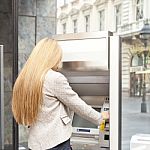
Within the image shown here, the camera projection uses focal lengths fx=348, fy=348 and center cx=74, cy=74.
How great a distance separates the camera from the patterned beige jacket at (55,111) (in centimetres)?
196

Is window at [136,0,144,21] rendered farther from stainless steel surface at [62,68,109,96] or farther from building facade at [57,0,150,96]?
stainless steel surface at [62,68,109,96]

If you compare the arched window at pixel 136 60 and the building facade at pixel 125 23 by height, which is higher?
the building facade at pixel 125 23

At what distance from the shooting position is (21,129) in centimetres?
373

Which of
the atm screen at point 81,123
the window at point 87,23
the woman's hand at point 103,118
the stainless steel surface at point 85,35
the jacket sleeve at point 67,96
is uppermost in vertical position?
the window at point 87,23

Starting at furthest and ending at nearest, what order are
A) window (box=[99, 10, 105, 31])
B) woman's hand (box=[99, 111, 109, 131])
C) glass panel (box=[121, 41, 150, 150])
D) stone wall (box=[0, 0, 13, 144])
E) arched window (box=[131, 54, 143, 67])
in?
1. stone wall (box=[0, 0, 13, 144])
2. window (box=[99, 10, 105, 31])
3. arched window (box=[131, 54, 143, 67])
4. glass panel (box=[121, 41, 150, 150])
5. woman's hand (box=[99, 111, 109, 131])

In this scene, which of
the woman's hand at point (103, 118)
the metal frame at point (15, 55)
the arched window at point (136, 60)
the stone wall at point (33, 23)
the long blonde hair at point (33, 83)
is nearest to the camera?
the long blonde hair at point (33, 83)

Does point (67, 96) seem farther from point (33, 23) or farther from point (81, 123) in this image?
point (33, 23)

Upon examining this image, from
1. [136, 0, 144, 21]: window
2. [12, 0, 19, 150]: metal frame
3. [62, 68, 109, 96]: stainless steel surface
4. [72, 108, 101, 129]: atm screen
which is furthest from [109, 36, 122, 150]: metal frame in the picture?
[12, 0, 19, 150]: metal frame

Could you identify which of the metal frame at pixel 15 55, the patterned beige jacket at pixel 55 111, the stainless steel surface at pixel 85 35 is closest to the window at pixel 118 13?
the stainless steel surface at pixel 85 35

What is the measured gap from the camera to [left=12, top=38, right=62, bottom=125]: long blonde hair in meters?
1.95

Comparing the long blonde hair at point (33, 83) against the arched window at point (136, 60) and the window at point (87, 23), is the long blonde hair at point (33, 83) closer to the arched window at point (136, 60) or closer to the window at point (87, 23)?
the arched window at point (136, 60)

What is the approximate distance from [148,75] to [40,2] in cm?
155

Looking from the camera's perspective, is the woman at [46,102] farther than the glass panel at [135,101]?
No

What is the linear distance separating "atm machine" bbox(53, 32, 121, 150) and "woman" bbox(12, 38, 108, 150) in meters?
0.64
